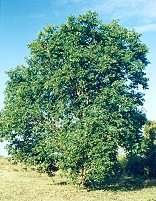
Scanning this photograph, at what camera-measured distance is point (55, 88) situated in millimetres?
32344

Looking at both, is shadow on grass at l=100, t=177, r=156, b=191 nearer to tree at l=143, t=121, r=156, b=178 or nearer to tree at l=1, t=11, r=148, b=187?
tree at l=1, t=11, r=148, b=187

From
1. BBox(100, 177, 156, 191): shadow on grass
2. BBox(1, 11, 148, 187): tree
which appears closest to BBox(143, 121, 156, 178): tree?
BBox(100, 177, 156, 191): shadow on grass

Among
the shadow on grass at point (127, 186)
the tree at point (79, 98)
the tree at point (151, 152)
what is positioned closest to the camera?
the tree at point (79, 98)

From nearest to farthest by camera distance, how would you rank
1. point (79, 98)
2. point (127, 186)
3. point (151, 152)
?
point (79, 98) < point (127, 186) < point (151, 152)

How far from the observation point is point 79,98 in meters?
32.7

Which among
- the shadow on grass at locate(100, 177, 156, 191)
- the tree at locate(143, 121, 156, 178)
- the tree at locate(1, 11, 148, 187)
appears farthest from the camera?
the tree at locate(143, 121, 156, 178)

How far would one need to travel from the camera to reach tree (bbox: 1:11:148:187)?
29578mm

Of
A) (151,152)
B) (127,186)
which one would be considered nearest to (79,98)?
(127,186)

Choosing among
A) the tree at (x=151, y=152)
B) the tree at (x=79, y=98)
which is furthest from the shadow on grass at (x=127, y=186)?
the tree at (x=151, y=152)

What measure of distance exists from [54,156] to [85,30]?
46.9ft

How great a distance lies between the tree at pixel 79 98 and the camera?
2958cm

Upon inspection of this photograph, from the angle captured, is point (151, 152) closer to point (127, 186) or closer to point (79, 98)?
point (127, 186)

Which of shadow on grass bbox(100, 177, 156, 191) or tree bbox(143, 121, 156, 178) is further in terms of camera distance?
tree bbox(143, 121, 156, 178)

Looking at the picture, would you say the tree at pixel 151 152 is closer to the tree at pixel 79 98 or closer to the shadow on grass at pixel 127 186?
the shadow on grass at pixel 127 186
